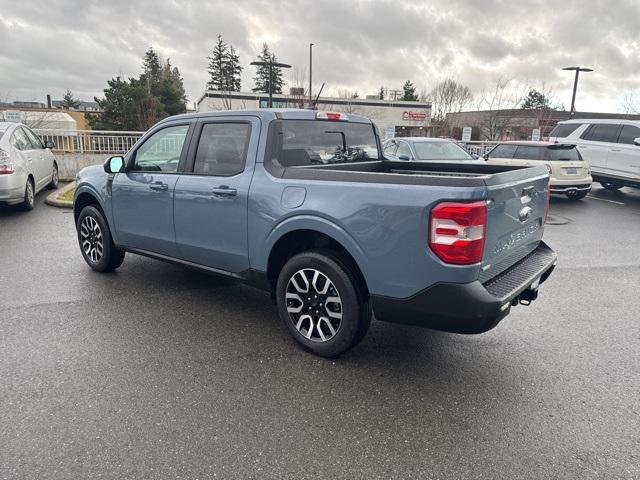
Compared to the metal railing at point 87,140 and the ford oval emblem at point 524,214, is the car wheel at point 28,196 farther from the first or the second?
the ford oval emblem at point 524,214

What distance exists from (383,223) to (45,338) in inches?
114

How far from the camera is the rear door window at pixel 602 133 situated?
40.2 ft

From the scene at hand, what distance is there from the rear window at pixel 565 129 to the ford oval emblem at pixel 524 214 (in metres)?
11.7

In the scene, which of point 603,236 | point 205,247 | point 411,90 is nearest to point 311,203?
point 205,247

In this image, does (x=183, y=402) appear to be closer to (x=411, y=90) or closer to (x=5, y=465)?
(x=5, y=465)

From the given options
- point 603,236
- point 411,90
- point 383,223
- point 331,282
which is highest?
point 411,90

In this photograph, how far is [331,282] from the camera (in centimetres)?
333

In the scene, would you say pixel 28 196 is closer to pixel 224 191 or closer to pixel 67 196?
pixel 67 196

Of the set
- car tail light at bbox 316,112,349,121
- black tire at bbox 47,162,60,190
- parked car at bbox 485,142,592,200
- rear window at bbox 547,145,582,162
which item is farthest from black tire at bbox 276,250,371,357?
black tire at bbox 47,162,60,190

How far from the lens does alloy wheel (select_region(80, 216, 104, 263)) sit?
17.7 ft

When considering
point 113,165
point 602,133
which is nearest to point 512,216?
point 113,165

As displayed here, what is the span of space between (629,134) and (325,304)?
472 inches

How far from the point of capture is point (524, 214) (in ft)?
11.0

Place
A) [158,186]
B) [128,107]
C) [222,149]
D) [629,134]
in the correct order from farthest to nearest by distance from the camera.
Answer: [128,107] → [629,134] → [158,186] → [222,149]
